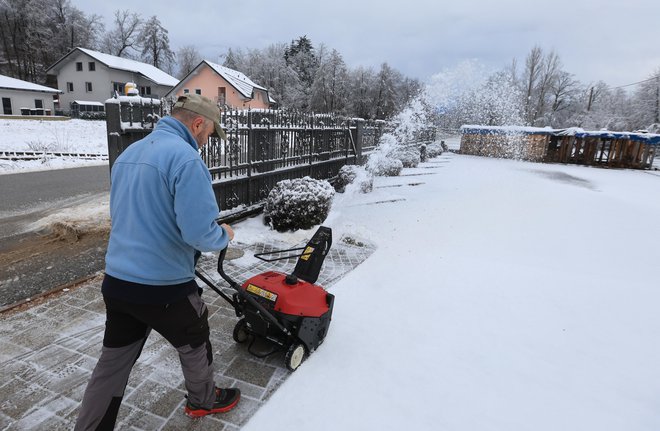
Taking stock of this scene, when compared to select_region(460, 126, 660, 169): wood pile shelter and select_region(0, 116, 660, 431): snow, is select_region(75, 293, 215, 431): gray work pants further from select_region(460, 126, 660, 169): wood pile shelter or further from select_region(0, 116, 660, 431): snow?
select_region(460, 126, 660, 169): wood pile shelter

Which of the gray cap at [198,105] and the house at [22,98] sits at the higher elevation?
the house at [22,98]

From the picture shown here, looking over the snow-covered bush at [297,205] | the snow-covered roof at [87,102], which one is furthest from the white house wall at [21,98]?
the snow-covered bush at [297,205]

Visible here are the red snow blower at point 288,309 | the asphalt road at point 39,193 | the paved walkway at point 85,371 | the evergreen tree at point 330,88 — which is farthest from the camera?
the evergreen tree at point 330,88

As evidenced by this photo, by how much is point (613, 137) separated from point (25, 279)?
78.6ft

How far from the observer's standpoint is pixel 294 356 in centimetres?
284

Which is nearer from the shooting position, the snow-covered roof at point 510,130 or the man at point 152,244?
the man at point 152,244

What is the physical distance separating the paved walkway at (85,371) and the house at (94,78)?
4245 centimetres

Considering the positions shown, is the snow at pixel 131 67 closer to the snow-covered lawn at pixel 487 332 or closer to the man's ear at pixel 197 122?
the snow-covered lawn at pixel 487 332

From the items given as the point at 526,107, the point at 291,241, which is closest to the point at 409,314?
the point at 291,241

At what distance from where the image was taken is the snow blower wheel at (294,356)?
2809 mm

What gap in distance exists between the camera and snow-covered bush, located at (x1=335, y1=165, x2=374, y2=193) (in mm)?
9852

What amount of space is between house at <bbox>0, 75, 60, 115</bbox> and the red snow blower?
132 feet

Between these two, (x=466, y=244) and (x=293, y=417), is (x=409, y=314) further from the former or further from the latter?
(x=466, y=244)

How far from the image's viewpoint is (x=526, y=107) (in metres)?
50.4
